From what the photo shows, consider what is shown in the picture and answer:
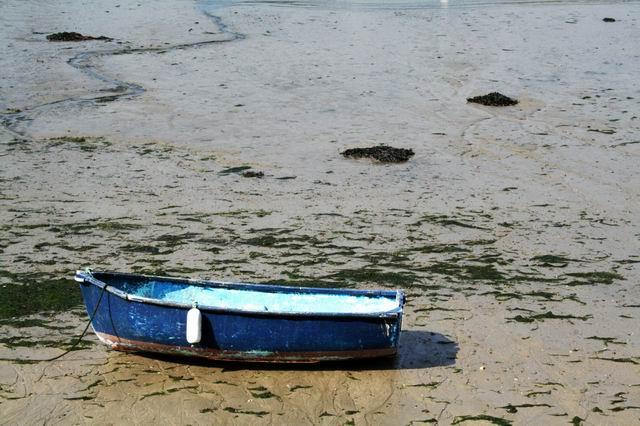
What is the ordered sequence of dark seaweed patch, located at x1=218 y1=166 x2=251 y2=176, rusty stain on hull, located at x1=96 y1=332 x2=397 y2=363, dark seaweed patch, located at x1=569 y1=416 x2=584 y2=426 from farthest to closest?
dark seaweed patch, located at x1=218 y1=166 x2=251 y2=176
rusty stain on hull, located at x1=96 y1=332 x2=397 y2=363
dark seaweed patch, located at x1=569 y1=416 x2=584 y2=426

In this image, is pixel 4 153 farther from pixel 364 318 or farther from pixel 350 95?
pixel 364 318

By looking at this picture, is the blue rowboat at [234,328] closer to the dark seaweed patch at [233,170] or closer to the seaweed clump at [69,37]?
the dark seaweed patch at [233,170]

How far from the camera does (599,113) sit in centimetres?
1479

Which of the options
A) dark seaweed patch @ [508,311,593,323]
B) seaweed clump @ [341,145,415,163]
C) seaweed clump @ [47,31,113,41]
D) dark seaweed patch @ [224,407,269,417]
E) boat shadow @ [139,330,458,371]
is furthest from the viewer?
seaweed clump @ [47,31,113,41]

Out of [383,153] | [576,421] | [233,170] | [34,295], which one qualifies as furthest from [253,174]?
[576,421]

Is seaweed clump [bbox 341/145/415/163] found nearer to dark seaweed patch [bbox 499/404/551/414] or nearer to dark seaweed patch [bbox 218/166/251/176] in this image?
dark seaweed patch [bbox 218/166/251/176]

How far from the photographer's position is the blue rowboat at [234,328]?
6.70 meters

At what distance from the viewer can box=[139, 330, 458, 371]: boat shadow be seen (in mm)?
6992

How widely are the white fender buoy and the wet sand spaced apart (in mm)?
416

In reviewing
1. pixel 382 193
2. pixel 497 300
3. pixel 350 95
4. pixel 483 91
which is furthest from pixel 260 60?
pixel 497 300

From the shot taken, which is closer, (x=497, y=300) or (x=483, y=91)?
(x=497, y=300)

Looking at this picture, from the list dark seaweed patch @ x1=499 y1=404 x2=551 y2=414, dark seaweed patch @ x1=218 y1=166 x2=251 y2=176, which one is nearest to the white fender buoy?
dark seaweed patch @ x1=499 y1=404 x2=551 y2=414

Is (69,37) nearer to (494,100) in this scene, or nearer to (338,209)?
(494,100)

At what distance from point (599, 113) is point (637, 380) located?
891 centimetres
